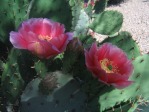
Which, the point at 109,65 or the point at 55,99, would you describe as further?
the point at 55,99

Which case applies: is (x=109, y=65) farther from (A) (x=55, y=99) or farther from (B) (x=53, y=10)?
(B) (x=53, y=10)

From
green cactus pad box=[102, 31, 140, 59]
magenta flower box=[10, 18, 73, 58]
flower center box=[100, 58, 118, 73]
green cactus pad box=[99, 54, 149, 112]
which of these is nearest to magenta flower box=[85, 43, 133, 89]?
flower center box=[100, 58, 118, 73]

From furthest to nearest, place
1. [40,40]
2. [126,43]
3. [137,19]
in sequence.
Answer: [137,19], [126,43], [40,40]

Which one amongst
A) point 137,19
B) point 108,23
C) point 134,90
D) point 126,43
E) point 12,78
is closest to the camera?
point 12,78

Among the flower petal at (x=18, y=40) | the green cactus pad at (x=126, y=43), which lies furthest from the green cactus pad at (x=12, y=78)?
the green cactus pad at (x=126, y=43)

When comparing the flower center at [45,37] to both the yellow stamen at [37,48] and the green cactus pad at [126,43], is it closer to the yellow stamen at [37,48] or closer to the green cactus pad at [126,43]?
the yellow stamen at [37,48]

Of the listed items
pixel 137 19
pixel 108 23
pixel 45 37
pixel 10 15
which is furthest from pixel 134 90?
pixel 137 19

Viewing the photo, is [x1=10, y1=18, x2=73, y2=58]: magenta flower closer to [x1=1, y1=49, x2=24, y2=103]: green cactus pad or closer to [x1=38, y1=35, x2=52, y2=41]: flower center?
[x1=38, y1=35, x2=52, y2=41]: flower center
